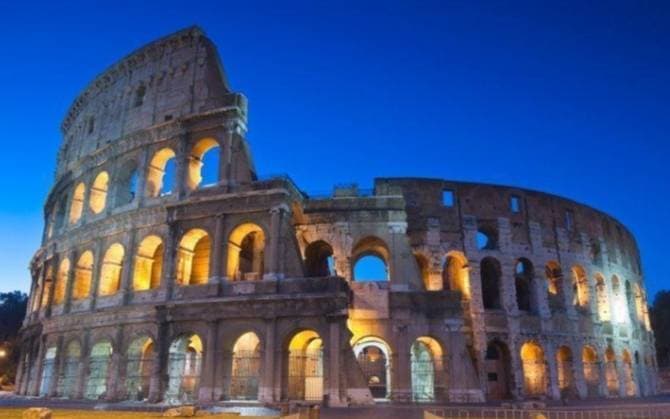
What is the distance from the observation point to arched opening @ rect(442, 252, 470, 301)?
2411cm

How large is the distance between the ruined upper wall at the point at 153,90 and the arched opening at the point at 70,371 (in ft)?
31.5

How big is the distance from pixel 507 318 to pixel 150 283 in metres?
16.0

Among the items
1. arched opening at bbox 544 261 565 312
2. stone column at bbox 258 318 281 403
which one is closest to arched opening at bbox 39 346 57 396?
stone column at bbox 258 318 281 403

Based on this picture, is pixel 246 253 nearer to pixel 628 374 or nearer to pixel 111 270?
pixel 111 270

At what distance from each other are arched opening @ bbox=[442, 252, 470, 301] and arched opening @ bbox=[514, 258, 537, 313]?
271 centimetres

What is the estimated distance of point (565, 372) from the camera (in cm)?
2484

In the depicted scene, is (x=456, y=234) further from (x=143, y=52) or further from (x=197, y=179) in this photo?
(x=143, y=52)

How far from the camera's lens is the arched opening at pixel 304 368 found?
19.2m

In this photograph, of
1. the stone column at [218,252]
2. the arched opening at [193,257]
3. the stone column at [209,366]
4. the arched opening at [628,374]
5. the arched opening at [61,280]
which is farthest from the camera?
the arched opening at [628,374]

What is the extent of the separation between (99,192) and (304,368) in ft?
43.9

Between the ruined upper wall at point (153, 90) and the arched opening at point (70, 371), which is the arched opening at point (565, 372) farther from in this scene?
the arched opening at point (70, 371)

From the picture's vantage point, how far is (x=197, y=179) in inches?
884

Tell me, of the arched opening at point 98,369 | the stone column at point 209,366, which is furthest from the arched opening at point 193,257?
the arched opening at point 98,369

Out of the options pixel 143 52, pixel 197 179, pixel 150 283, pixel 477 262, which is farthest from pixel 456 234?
pixel 143 52
